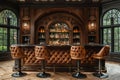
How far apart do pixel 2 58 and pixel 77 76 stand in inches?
210

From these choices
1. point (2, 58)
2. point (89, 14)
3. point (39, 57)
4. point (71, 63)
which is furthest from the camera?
point (89, 14)

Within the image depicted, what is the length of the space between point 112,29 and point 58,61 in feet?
15.5

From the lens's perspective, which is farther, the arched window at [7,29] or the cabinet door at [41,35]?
the cabinet door at [41,35]

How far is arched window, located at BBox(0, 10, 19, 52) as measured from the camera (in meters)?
8.42

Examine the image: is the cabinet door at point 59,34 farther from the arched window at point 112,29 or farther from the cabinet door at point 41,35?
the arched window at point 112,29

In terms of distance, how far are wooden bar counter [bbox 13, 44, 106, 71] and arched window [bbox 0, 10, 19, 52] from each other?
3.46m

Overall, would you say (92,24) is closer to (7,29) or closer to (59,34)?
(59,34)

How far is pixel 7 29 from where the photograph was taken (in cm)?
868

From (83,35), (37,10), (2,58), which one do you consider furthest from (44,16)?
(2,58)

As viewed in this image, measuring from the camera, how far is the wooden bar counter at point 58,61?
5656mm

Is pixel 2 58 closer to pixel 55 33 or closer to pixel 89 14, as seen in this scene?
pixel 55 33

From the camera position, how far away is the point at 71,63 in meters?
5.72

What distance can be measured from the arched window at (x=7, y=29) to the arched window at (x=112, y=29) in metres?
5.94

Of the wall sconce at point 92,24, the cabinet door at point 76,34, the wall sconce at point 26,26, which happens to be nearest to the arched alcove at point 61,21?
the cabinet door at point 76,34
